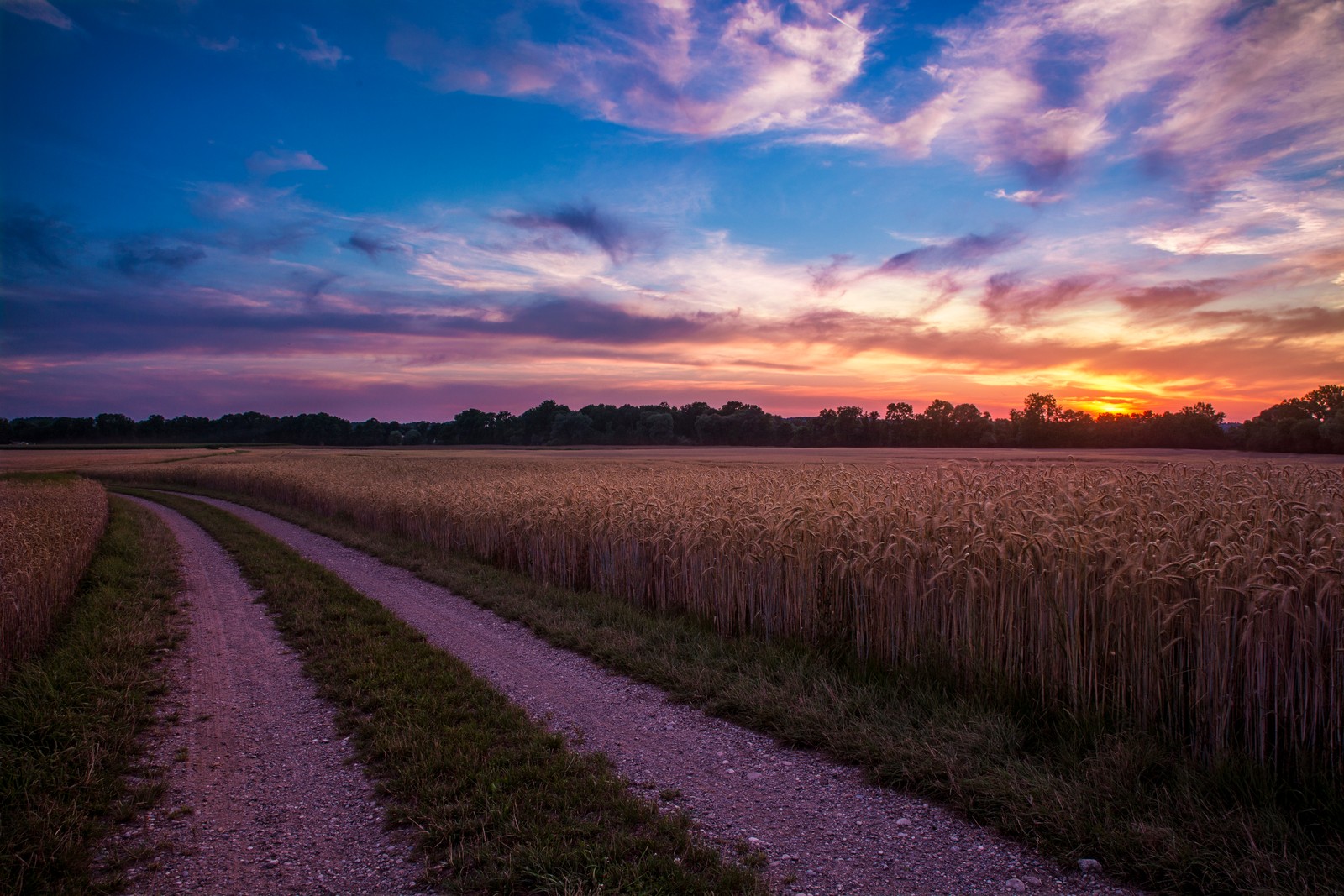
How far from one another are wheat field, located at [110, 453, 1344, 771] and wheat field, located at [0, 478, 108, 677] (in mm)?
7427

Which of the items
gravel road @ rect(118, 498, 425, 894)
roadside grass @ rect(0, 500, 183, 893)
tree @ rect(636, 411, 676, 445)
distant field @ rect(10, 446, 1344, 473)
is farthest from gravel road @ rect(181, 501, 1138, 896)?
tree @ rect(636, 411, 676, 445)

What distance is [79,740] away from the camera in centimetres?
579

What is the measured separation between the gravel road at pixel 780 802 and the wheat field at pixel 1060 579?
208cm

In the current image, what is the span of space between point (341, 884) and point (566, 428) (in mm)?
89525

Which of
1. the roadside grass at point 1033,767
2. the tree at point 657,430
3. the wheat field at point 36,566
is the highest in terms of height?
the tree at point 657,430

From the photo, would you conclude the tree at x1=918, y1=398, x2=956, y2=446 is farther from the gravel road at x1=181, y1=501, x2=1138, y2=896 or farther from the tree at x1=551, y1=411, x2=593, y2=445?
the gravel road at x1=181, y1=501, x2=1138, y2=896

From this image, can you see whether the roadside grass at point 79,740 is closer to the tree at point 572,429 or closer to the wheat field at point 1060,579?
the wheat field at point 1060,579

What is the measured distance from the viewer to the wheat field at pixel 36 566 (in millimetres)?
7637

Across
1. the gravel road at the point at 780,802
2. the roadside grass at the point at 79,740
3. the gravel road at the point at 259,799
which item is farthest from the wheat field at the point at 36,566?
the gravel road at the point at 780,802

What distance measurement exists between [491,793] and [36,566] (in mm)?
8075

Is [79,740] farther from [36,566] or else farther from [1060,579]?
[1060,579]

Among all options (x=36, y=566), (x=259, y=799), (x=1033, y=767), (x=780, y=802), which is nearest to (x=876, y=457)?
(x=1033, y=767)

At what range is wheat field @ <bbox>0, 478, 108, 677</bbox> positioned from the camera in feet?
25.1

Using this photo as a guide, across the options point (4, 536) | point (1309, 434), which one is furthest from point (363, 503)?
point (1309, 434)
